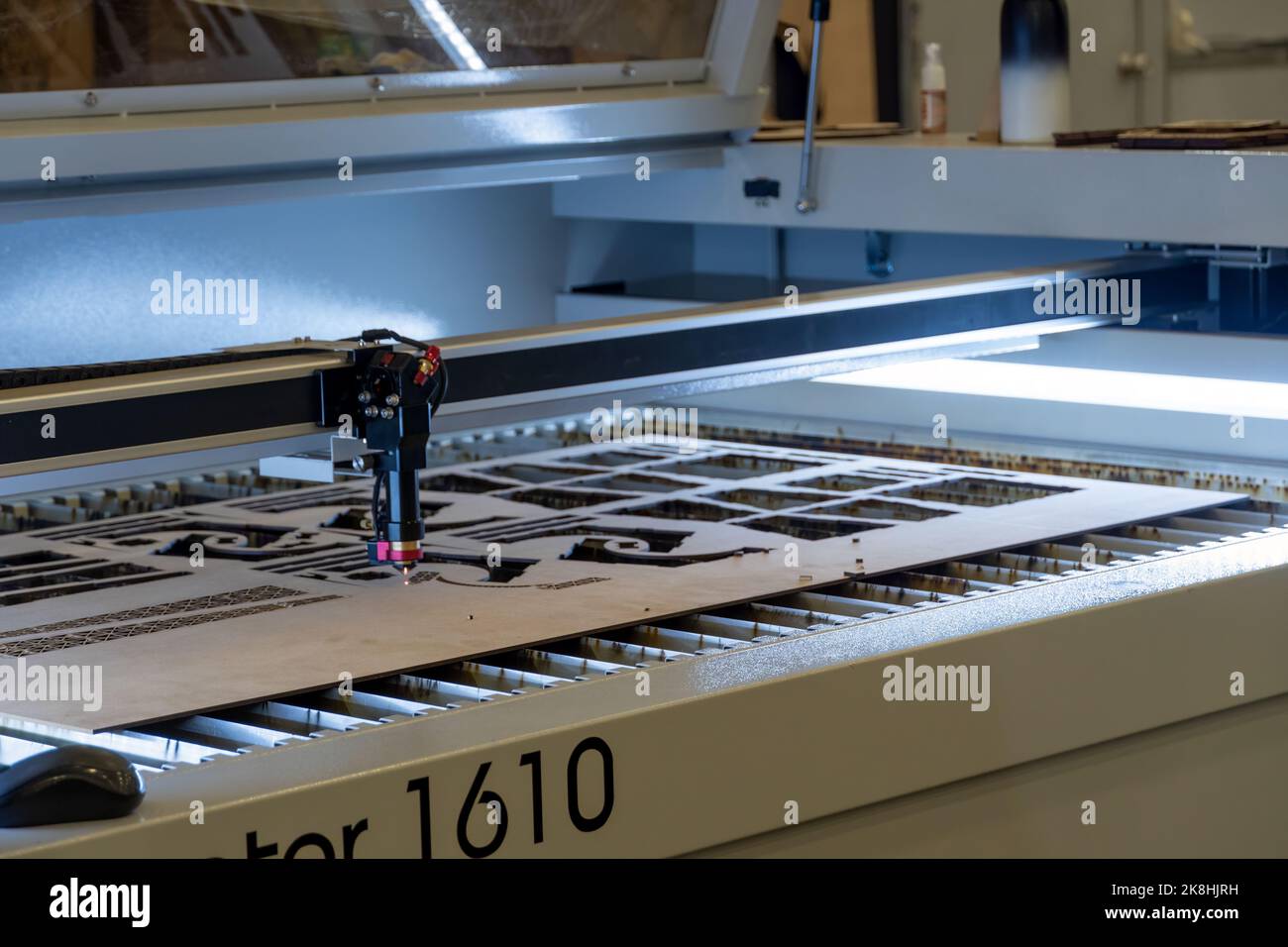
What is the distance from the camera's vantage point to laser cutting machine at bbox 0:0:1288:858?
1.55 m

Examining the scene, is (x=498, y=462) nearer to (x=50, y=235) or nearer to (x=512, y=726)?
(x=50, y=235)

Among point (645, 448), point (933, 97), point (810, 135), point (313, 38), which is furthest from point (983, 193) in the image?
point (313, 38)

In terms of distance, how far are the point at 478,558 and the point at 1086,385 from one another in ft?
3.28

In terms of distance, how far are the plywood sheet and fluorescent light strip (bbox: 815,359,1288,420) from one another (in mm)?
225

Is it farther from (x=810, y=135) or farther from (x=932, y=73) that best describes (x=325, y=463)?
(x=932, y=73)

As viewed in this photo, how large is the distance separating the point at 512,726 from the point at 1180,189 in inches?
55.5

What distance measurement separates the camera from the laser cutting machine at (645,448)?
1.55 meters

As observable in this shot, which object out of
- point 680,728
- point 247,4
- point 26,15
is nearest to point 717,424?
point 247,4

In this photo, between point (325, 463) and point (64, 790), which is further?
point (325, 463)

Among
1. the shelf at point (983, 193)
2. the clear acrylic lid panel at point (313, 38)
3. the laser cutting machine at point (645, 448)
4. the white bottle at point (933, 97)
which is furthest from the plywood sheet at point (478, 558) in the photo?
the white bottle at point (933, 97)

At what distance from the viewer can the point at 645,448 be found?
282 centimetres

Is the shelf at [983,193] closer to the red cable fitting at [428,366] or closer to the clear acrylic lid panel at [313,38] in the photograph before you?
the clear acrylic lid panel at [313,38]

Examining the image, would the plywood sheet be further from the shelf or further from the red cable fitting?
the shelf
